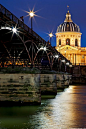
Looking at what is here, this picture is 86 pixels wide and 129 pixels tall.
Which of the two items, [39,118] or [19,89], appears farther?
[19,89]

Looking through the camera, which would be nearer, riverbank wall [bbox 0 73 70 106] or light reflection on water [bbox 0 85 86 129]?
light reflection on water [bbox 0 85 86 129]

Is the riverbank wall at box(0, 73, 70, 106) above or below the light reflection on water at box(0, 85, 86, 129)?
above

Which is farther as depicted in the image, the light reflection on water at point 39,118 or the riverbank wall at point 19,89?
the riverbank wall at point 19,89

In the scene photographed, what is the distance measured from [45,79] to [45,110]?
1859cm

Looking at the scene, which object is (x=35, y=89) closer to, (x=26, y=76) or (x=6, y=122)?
(x=26, y=76)

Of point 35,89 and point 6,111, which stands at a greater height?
point 35,89

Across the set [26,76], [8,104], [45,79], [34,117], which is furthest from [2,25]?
[45,79]

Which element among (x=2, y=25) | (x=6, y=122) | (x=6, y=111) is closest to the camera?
(x=6, y=122)

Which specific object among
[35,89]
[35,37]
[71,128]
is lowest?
[71,128]

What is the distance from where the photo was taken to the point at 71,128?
25.3 meters

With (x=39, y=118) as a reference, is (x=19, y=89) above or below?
above

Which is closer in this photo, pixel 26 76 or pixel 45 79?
pixel 26 76

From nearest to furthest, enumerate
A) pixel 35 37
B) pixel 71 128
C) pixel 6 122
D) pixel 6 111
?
pixel 71 128
pixel 6 122
pixel 6 111
pixel 35 37

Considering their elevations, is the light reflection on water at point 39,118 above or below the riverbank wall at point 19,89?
below
